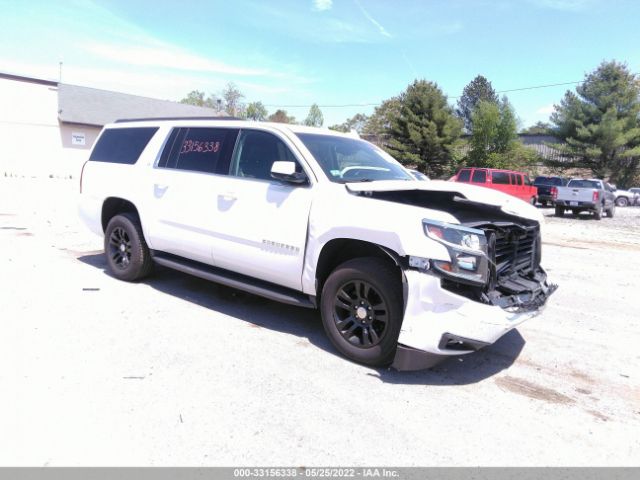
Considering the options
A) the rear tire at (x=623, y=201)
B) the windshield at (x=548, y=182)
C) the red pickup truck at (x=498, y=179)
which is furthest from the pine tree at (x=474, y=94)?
the red pickup truck at (x=498, y=179)

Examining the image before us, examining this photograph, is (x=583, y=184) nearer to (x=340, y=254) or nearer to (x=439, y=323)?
(x=340, y=254)

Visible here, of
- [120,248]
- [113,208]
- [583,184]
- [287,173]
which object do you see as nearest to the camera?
[287,173]

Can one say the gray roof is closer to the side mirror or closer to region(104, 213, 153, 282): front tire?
region(104, 213, 153, 282): front tire

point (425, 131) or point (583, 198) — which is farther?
point (425, 131)

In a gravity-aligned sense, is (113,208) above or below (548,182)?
below

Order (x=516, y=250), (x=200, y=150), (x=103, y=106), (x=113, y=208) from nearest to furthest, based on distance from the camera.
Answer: (x=516, y=250), (x=200, y=150), (x=113, y=208), (x=103, y=106)

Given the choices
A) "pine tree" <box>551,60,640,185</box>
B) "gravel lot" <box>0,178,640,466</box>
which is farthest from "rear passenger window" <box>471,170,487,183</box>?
"pine tree" <box>551,60,640,185</box>

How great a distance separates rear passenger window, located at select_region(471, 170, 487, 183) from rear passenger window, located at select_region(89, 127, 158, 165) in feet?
59.0

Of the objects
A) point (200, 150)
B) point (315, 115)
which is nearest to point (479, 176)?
point (200, 150)

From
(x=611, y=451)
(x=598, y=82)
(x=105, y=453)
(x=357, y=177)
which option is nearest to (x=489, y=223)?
(x=357, y=177)

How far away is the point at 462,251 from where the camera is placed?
11.5 ft

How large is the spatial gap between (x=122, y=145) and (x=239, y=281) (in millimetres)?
2847

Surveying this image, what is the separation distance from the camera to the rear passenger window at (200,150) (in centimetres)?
507

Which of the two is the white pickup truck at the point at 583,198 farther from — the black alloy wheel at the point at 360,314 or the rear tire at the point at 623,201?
the black alloy wheel at the point at 360,314
